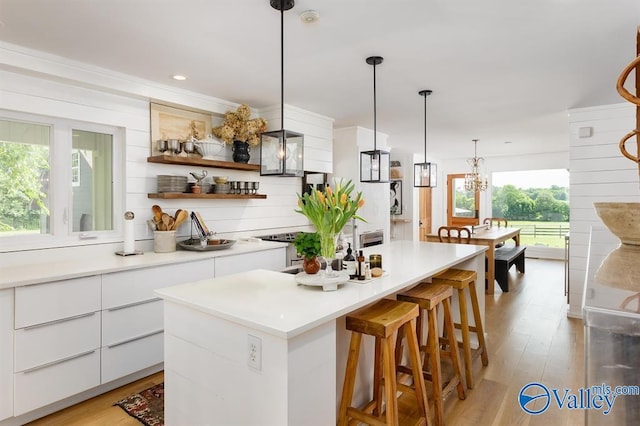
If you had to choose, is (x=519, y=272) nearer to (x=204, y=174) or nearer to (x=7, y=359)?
(x=204, y=174)

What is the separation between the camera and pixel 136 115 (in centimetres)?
336

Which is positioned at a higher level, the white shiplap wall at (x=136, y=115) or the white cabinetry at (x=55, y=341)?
the white shiplap wall at (x=136, y=115)

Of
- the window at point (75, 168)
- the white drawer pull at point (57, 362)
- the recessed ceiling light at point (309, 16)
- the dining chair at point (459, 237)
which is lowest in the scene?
the white drawer pull at point (57, 362)

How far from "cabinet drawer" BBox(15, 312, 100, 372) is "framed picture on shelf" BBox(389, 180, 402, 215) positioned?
21.2 ft

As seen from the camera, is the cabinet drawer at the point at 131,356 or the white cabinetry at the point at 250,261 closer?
the cabinet drawer at the point at 131,356

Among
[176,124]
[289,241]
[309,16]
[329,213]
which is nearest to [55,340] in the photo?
[329,213]

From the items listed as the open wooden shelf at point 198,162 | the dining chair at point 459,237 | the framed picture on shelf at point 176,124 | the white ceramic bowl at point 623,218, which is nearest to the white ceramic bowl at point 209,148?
the open wooden shelf at point 198,162

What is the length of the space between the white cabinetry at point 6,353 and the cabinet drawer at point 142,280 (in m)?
0.51

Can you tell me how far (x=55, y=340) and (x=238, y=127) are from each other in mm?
2431

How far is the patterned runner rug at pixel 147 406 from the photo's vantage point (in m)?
2.33

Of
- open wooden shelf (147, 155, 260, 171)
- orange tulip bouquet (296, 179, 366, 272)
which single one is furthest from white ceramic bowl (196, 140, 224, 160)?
orange tulip bouquet (296, 179, 366, 272)

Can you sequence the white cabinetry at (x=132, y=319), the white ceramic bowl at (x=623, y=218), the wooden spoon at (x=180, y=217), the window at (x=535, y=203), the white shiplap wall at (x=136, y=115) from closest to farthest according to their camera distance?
the white ceramic bowl at (x=623, y=218) < the white cabinetry at (x=132, y=319) < the white shiplap wall at (x=136, y=115) < the wooden spoon at (x=180, y=217) < the window at (x=535, y=203)

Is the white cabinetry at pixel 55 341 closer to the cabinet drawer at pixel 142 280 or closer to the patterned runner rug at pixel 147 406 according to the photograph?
the cabinet drawer at pixel 142 280

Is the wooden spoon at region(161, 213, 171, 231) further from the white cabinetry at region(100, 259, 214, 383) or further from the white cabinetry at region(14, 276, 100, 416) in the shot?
the white cabinetry at region(14, 276, 100, 416)
